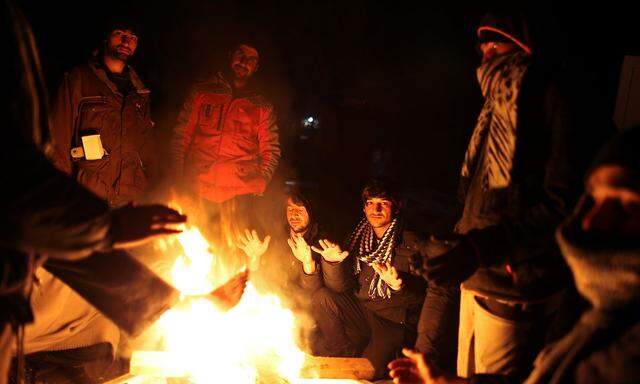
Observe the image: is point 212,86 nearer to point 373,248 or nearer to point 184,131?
point 184,131

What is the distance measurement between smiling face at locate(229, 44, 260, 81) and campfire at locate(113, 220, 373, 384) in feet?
7.99

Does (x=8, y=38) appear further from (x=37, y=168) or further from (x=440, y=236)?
(x=440, y=236)

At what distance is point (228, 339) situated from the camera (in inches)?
166

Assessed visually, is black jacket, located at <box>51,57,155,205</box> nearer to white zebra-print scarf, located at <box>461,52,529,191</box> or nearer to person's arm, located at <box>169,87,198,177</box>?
person's arm, located at <box>169,87,198,177</box>

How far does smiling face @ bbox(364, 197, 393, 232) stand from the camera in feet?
16.2

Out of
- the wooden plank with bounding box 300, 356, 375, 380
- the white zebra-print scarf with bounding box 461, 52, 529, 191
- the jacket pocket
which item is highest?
the white zebra-print scarf with bounding box 461, 52, 529, 191

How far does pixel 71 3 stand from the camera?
6.80m

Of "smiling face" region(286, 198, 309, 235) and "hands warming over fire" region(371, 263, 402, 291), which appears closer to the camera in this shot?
"hands warming over fire" region(371, 263, 402, 291)

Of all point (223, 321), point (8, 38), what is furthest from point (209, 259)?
point (8, 38)

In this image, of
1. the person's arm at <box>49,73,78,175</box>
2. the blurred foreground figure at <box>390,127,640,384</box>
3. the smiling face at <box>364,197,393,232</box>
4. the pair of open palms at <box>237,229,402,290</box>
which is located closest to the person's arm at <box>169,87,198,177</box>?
the person's arm at <box>49,73,78,175</box>

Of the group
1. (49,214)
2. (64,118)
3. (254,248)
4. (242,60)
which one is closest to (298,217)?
(254,248)

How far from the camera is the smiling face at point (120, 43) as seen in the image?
547cm

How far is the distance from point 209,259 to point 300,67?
15.7 ft

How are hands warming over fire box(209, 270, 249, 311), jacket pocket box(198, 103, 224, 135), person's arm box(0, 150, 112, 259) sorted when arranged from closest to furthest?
person's arm box(0, 150, 112, 259), hands warming over fire box(209, 270, 249, 311), jacket pocket box(198, 103, 224, 135)
